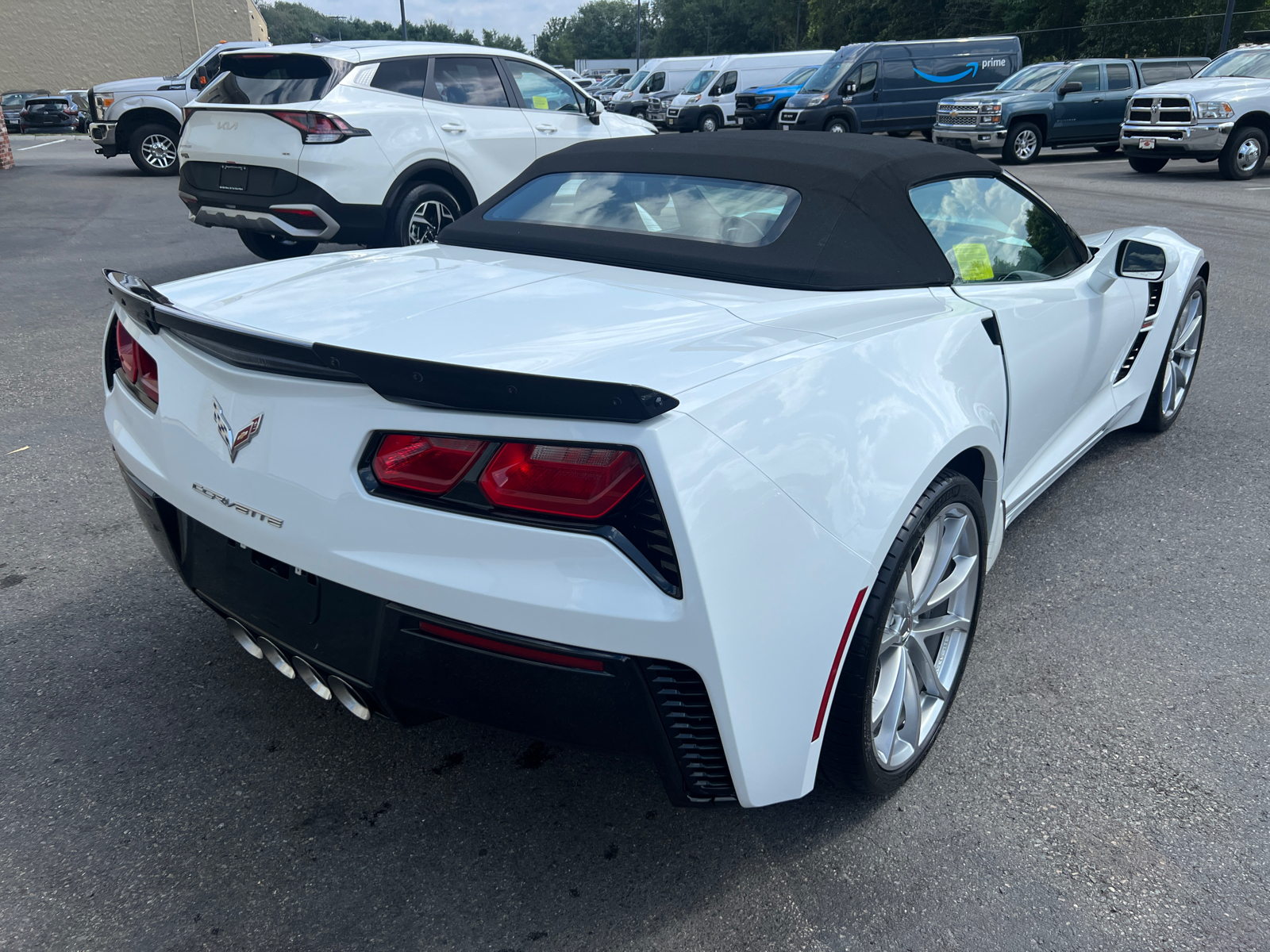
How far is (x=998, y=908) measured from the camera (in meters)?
1.90

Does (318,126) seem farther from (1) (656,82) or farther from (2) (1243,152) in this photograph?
(1) (656,82)

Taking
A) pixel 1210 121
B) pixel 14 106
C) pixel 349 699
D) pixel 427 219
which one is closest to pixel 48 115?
pixel 14 106

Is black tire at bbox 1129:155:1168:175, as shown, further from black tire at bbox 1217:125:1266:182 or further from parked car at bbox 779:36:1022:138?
parked car at bbox 779:36:1022:138

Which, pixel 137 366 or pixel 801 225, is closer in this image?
pixel 137 366

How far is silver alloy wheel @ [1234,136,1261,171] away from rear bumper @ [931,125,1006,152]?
4.22 meters

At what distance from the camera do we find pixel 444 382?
5.21ft

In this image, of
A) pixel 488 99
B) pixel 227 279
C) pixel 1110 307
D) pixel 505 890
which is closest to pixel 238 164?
pixel 488 99

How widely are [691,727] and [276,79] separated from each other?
7.12m

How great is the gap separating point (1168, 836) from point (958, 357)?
1.14 meters

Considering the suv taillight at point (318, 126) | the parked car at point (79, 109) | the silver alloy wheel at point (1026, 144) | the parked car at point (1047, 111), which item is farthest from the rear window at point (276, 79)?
the parked car at point (79, 109)

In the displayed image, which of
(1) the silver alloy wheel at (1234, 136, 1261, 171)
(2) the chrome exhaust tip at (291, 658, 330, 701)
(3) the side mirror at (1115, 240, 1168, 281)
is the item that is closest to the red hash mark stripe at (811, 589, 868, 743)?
(2) the chrome exhaust tip at (291, 658, 330, 701)

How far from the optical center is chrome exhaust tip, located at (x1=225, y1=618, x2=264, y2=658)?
84.0 inches

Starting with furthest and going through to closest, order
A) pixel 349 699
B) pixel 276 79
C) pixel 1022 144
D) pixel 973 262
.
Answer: pixel 1022 144
pixel 276 79
pixel 973 262
pixel 349 699

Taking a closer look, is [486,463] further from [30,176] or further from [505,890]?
[30,176]
